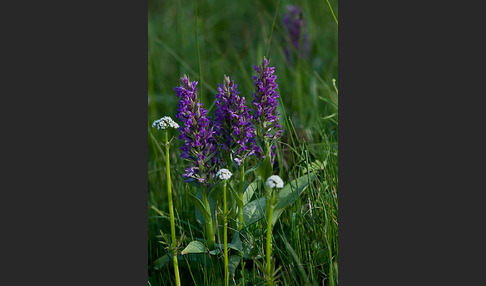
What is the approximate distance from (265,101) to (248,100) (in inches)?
66.0

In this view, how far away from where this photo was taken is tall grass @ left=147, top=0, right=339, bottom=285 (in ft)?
11.4

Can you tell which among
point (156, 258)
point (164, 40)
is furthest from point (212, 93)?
point (156, 258)

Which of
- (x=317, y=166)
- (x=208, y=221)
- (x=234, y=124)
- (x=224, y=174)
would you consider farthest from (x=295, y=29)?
(x=224, y=174)

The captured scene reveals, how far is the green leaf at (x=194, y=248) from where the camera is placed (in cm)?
334

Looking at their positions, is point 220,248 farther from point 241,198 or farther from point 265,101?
point 265,101

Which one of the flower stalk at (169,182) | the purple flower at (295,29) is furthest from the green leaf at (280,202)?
the purple flower at (295,29)

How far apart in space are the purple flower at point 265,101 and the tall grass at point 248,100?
0.17m

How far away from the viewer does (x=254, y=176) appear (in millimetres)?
3953

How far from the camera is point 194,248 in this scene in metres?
3.40

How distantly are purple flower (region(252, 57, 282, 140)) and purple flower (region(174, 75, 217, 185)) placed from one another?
0.31 m

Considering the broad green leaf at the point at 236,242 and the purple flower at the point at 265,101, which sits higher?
the purple flower at the point at 265,101

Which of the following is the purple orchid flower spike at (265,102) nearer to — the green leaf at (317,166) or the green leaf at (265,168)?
the green leaf at (265,168)

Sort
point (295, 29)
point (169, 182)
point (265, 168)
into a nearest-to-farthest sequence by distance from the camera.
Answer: point (169, 182)
point (265, 168)
point (295, 29)

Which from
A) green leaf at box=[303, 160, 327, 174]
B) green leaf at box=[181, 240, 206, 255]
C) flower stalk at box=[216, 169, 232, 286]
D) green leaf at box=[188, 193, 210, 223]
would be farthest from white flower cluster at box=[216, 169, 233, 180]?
green leaf at box=[303, 160, 327, 174]
